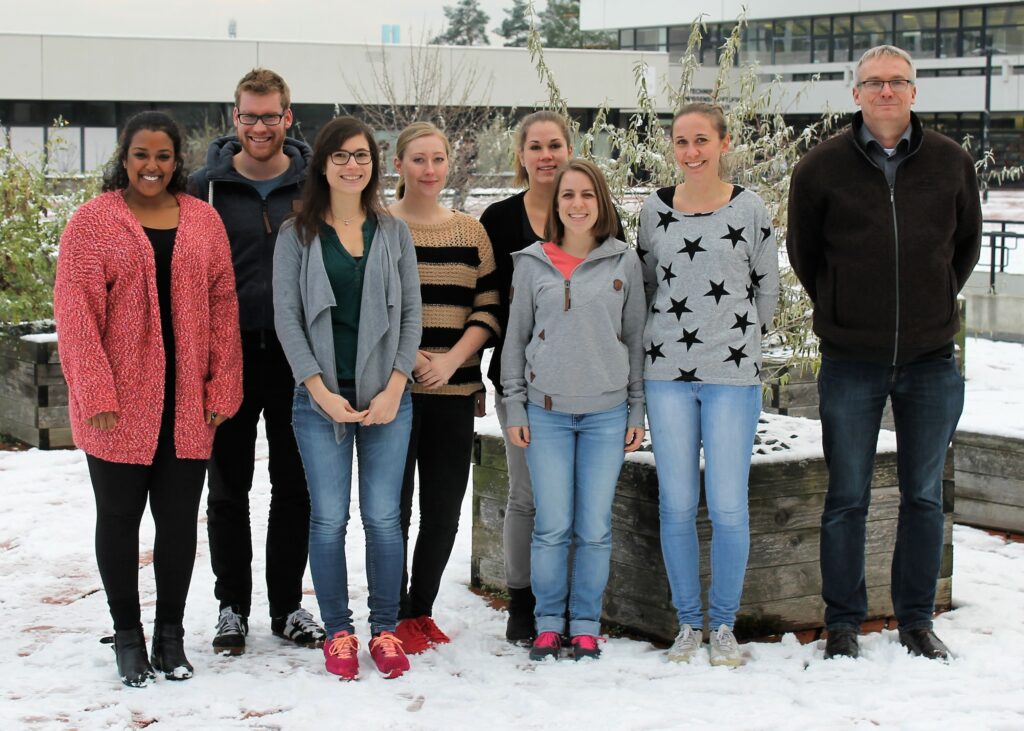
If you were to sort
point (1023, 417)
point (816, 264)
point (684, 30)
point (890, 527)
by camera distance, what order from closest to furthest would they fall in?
point (816, 264) < point (890, 527) < point (1023, 417) < point (684, 30)

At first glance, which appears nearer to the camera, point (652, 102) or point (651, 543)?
point (651, 543)

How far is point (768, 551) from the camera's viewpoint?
5.00m

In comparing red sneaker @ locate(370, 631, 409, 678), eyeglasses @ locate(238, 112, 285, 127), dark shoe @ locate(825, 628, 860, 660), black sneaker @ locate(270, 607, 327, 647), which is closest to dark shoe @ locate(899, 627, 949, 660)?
dark shoe @ locate(825, 628, 860, 660)

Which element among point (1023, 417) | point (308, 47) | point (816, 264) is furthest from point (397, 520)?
point (308, 47)

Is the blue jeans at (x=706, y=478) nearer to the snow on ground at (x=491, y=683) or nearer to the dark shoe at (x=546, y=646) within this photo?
the snow on ground at (x=491, y=683)

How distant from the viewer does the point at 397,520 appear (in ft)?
15.3

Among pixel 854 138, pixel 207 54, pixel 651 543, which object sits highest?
pixel 207 54

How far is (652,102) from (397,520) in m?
2.51

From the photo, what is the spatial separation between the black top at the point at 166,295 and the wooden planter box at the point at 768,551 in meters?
1.78

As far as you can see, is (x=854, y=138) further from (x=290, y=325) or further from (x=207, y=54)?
(x=207, y=54)

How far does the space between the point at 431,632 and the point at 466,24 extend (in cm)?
7554

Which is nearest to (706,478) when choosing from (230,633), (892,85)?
(892,85)

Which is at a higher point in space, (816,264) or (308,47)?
(308,47)

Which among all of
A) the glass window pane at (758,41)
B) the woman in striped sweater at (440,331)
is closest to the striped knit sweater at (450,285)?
the woman in striped sweater at (440,331)
